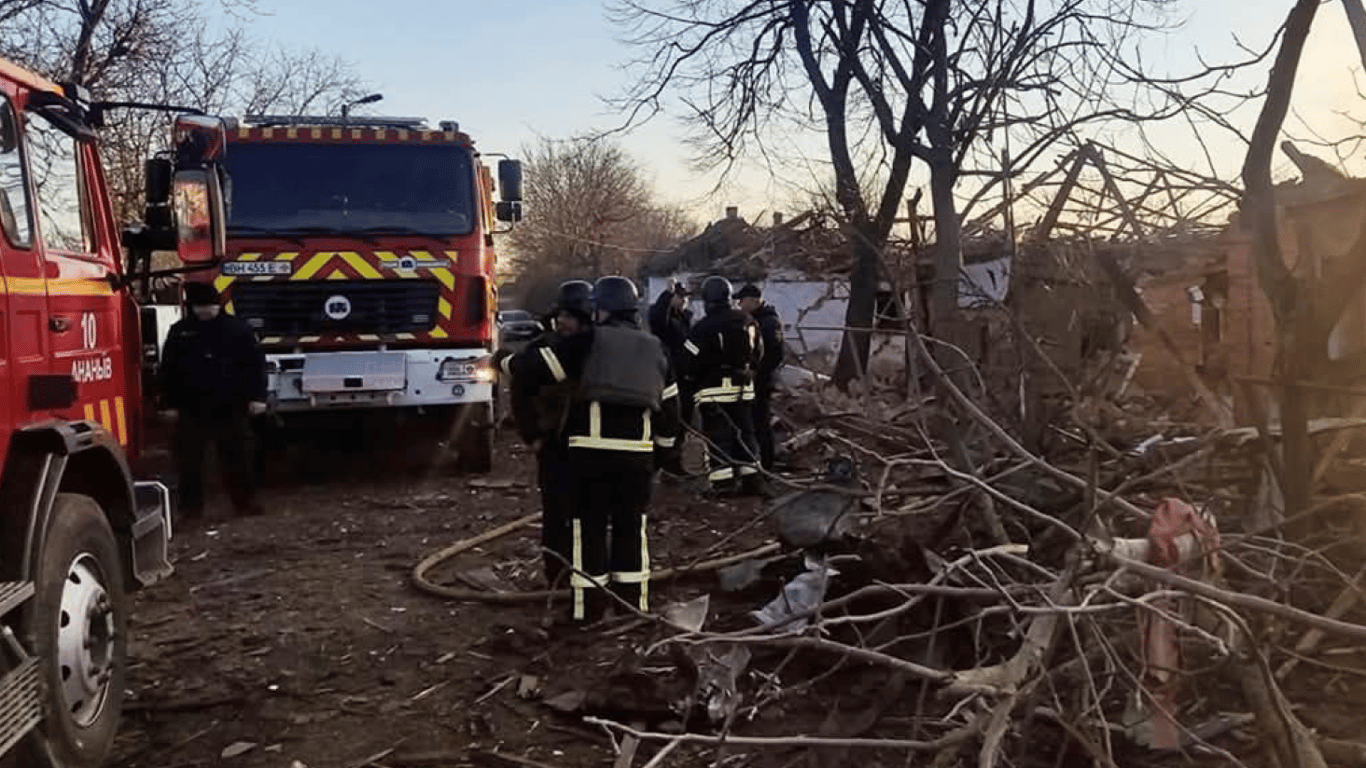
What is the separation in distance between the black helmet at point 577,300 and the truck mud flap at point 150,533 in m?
1.86

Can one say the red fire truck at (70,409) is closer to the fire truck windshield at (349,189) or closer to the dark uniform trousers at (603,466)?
the dark uniform trousers at (603,466)

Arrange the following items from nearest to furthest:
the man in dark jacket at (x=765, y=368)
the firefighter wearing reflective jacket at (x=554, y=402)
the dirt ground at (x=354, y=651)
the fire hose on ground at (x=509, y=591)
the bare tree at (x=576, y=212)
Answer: the dirt ground at (x=354, y=651) < the firefighter wearing reflective jacket at (x=554, y=402) < the fire hose on ground at (x=509, y=591) < the man in dark jacket at (x=765, y=368) < the bare tree at (x=576, y=212)

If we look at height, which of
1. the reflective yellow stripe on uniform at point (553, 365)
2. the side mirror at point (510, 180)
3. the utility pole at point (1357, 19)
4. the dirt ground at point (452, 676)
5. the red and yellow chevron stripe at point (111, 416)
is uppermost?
the side mirror at point (510, 180)

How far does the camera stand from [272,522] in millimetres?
8477

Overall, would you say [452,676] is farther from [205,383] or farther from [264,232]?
[264,232]

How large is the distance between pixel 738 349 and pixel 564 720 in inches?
178

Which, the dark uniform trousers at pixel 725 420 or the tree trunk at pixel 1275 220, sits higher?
the tree trunk at pixel 1275 220

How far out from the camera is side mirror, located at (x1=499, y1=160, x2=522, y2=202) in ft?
33.7

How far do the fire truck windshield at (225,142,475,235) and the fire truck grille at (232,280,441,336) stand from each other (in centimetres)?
42

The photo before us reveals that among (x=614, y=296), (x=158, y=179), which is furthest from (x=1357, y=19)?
(x=158, y=179)

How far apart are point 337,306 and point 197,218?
183 inches

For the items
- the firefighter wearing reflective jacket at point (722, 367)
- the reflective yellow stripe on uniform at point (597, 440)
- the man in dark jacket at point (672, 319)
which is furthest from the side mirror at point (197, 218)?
the man in dark jacket at point (672, 319)

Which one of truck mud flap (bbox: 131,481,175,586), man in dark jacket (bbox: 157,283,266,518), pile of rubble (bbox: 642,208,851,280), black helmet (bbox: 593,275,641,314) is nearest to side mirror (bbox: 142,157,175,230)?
truck mud flap (bbox: 131,481,175,586)

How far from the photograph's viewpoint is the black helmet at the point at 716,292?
351 inches
